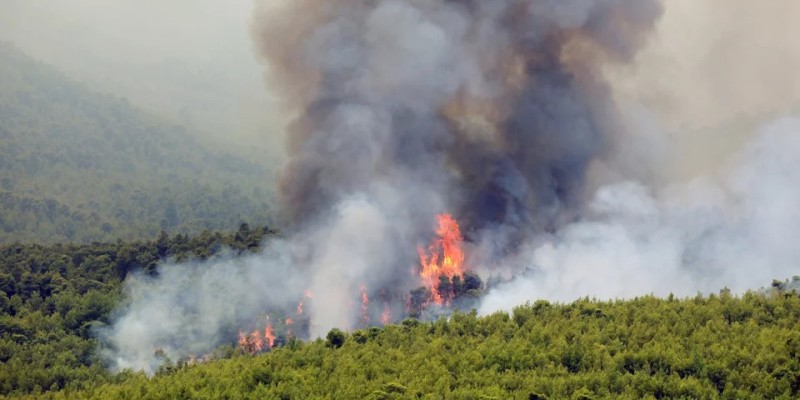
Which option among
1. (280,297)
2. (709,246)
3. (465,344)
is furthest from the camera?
(709,246)

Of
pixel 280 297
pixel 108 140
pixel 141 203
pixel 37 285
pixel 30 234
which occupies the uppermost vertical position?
pixel 108 140

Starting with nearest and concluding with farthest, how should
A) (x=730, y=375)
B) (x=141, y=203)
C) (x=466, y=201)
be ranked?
(x=730, y=375)
(x=466, y=201)
(x=141, y=203)

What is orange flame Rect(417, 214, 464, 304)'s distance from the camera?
232 ft

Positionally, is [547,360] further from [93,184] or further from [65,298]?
Answer: [93,184]

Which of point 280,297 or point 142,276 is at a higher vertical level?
point 142,276

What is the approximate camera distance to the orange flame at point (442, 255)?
7081 cm

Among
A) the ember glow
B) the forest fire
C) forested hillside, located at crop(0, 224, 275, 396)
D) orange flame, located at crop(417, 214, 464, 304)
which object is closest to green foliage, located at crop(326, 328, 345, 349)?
the forest fire

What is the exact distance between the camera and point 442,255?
245 feet

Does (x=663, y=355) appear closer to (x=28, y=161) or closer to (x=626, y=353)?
(x=626, y=353)

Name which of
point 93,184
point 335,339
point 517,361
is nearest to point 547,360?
point 517,361

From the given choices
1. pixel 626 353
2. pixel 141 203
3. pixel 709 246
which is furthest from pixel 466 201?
pixel 141 203

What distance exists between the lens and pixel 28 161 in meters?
164

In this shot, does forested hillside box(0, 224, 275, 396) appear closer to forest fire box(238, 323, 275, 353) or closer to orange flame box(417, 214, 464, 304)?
forest fire box(238, 323, 275, 353)

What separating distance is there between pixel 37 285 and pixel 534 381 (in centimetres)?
4738
